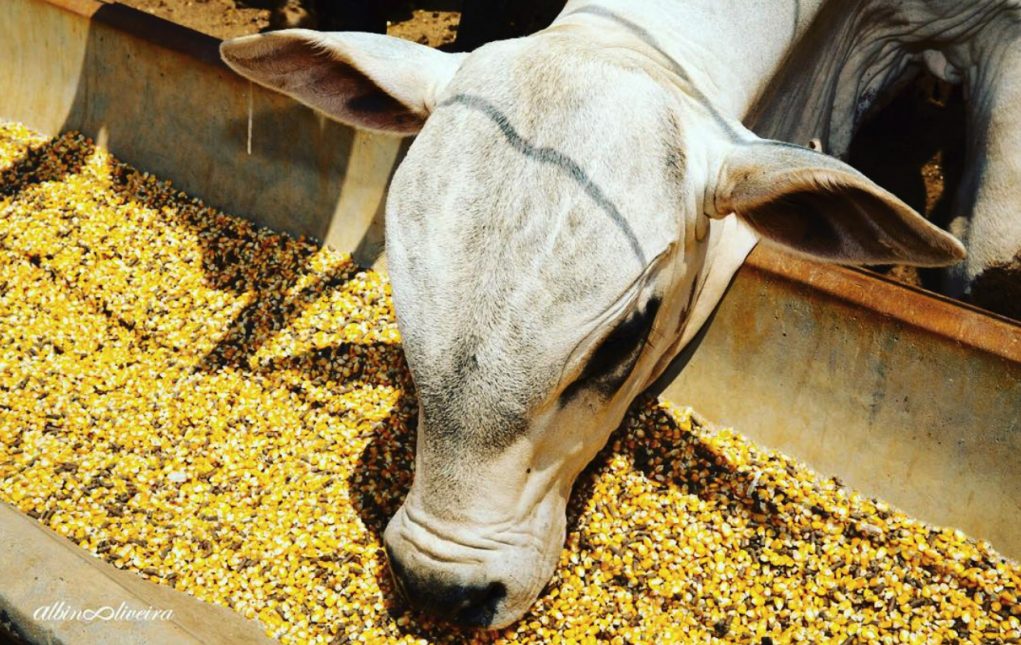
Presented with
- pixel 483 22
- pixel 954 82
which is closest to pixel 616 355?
pixel 954 82

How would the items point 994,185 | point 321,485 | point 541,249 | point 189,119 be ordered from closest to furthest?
point 541,249
point 321,485
point 994,185
point 189,119

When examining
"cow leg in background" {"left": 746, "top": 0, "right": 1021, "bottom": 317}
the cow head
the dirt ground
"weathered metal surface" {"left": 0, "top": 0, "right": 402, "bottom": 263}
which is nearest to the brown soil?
"weathered metal surface" {"left": 0, "top": 0, "right": 402, "bottom": 263}

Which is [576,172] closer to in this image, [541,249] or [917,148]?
[541,249]

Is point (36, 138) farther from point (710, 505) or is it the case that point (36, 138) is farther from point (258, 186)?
point (710, 505)

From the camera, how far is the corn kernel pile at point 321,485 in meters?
2.72

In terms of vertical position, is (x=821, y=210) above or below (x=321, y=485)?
above

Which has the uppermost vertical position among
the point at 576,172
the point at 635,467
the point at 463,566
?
the point at 576,172

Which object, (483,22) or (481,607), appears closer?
(481,607)

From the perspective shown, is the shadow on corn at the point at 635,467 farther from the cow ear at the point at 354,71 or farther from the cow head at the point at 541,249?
the cow ear at the point at 354,71

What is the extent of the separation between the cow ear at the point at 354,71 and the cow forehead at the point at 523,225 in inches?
13.5

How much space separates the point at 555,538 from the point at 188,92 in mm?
2554

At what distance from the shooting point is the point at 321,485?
3.06 metres

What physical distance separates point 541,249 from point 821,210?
0.61m

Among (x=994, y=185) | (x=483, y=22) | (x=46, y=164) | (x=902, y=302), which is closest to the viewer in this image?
(x=902, y=302)
